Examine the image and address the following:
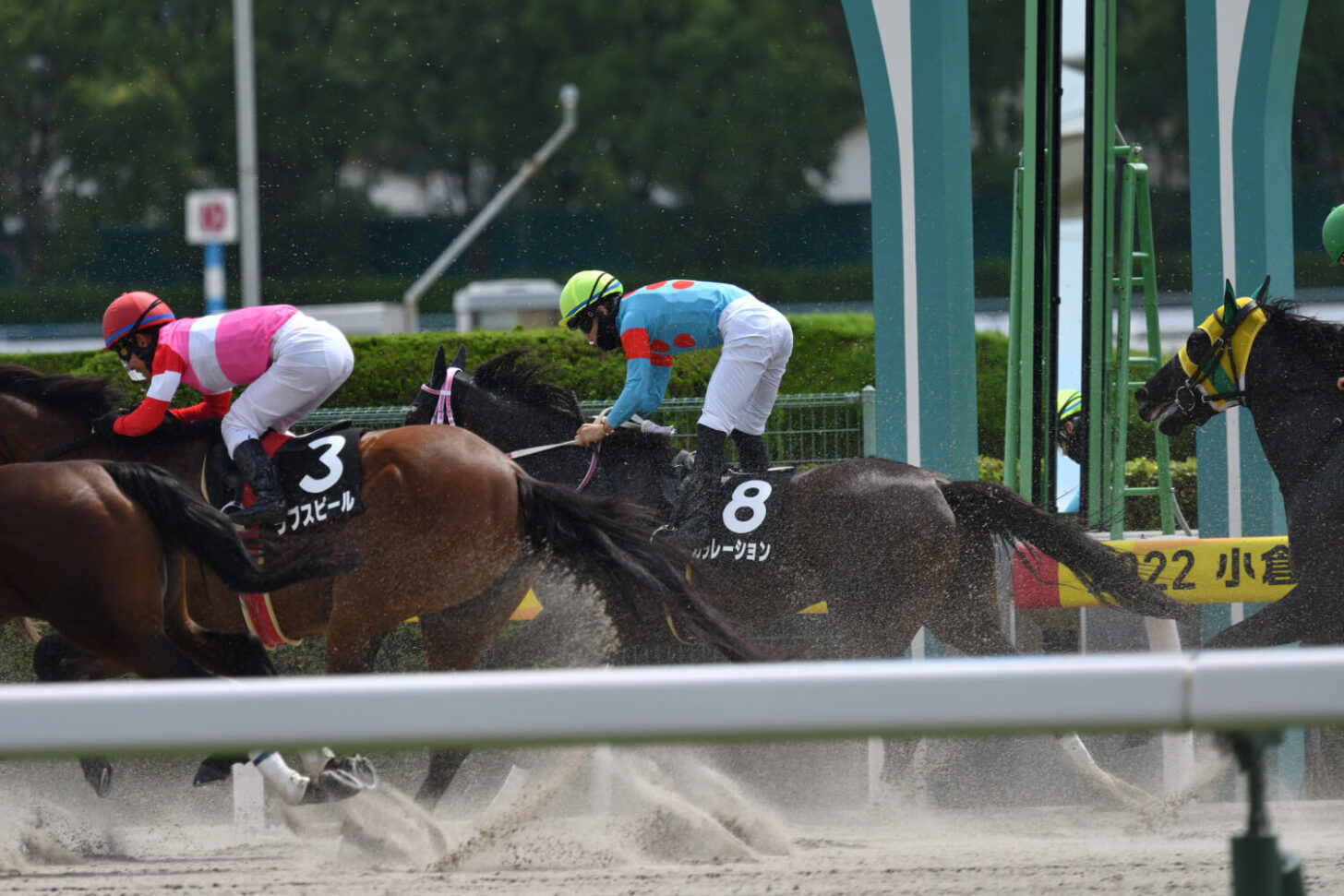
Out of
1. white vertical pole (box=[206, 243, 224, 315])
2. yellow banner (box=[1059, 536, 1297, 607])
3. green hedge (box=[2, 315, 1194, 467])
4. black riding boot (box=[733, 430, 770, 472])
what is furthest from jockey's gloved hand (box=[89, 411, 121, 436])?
white vertical pole (box=[206, 243, 224, 315])

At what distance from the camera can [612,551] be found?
3.89 meters

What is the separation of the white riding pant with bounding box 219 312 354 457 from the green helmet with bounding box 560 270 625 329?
2.17 feet

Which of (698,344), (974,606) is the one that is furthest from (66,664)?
(974,606)

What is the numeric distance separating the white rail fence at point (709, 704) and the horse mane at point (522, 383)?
3157 millimetres

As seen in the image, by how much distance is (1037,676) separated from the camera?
1.33 meters

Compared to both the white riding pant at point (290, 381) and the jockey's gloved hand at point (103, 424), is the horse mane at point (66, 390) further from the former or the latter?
the white riding pant at point (290, 381)

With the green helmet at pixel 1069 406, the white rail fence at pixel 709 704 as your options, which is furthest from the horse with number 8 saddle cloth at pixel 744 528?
the white rail fence at pixel 709 704

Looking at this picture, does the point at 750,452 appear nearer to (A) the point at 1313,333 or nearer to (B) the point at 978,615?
(B) the point at 978,615

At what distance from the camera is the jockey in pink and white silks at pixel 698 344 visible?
433 cm

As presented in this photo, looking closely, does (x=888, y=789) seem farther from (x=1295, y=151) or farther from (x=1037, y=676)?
(x=1295, y=151)

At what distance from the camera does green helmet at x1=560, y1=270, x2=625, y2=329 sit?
4457 millimetres

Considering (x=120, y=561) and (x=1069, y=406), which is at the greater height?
(x=1069, y=406)

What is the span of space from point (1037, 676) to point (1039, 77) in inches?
162

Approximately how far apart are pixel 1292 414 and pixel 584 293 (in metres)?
2.00
